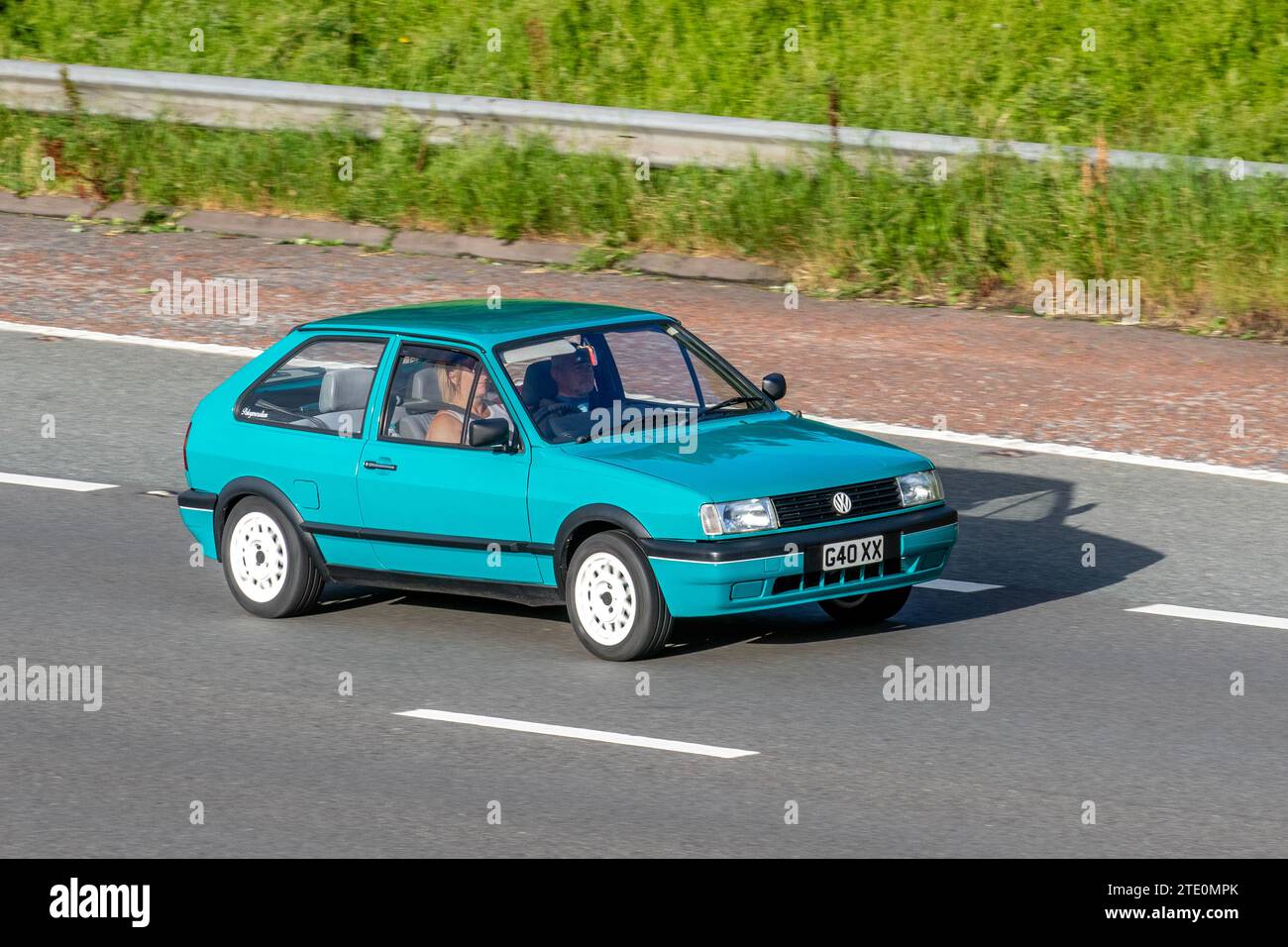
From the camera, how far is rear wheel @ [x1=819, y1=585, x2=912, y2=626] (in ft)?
31.9

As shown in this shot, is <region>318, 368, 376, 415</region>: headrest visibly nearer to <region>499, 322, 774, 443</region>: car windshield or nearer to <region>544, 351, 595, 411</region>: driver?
<region>499, 322, 774, 443</region>: car windshield

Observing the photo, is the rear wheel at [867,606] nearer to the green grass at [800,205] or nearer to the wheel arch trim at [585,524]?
the wheel arch trim at [585,524]

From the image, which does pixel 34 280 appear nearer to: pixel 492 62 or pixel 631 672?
pixel 492 62

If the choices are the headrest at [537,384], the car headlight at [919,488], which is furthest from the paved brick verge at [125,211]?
the car headlight at [919,488]

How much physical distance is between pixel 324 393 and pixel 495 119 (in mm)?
8656

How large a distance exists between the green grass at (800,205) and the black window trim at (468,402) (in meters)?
7.56

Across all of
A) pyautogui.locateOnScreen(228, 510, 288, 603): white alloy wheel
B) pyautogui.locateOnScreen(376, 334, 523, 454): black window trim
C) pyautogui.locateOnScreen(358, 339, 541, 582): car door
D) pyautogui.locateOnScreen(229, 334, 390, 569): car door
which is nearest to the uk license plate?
pyautogui.locateOnScreen(358, 339, 541, 582): car door

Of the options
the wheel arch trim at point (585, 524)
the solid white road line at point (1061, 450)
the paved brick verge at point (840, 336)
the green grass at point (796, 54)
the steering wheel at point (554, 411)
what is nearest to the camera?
the wheel arch trim at point (585, 524)

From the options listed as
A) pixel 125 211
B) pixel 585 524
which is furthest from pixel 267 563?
pixel 125 211

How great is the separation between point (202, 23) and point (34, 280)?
20.4ft

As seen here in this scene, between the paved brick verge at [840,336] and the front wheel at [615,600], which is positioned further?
the paved brick verge at [840,336]

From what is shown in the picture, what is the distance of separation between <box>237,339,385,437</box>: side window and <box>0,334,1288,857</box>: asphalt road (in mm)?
951

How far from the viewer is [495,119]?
60.3 feet

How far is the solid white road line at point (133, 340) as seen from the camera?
15.6 metres
